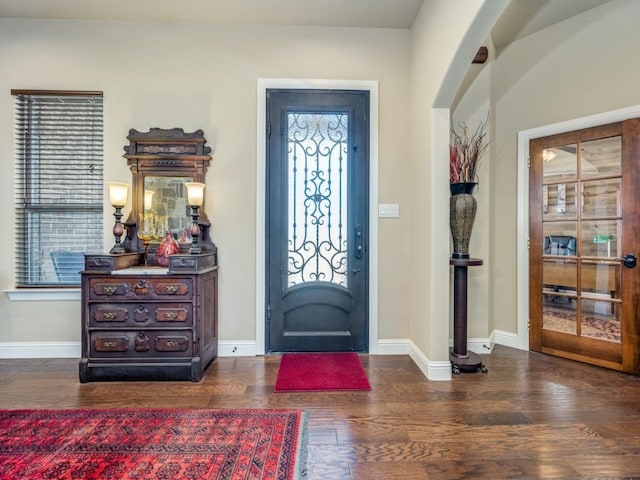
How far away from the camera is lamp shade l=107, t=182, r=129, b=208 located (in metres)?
2.77

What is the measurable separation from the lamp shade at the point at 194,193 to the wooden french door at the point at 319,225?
23.4 inches

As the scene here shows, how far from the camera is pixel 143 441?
6.05 feet

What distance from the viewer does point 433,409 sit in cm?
220

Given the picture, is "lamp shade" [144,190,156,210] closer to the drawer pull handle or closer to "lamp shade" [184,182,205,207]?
"lamp shade" [184,182,205,207]

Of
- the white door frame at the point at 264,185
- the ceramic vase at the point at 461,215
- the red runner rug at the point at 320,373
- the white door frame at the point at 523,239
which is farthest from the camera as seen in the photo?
the white door frame at the point at 523,239

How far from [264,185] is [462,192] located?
1.69 meters

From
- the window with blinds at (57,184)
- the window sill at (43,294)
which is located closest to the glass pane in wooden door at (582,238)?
the window with blinds at (57,184)

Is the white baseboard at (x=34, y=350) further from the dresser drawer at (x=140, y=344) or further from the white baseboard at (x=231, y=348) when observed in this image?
the dresser drawer at (x=140, y=344)

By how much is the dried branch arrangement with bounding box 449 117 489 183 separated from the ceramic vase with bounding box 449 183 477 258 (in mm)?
113

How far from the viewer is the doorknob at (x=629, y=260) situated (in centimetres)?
277

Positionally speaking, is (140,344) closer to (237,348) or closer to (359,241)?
(237,348)

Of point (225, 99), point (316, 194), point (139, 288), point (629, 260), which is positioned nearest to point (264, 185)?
point (316, 194)

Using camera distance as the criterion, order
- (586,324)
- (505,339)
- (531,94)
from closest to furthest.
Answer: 1. (586,324)
2. (531,94)
3. (505,339)

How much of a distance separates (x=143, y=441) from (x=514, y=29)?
4321mm
